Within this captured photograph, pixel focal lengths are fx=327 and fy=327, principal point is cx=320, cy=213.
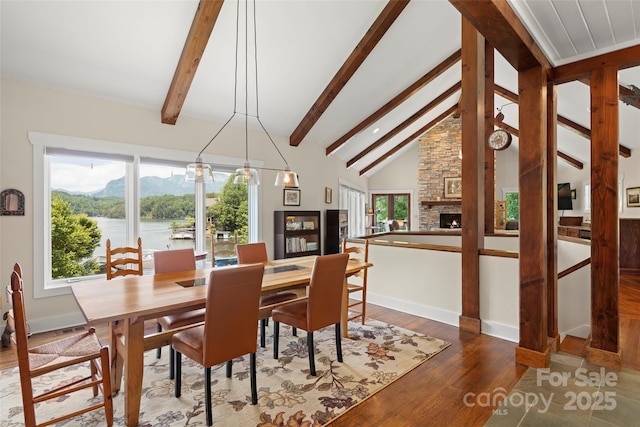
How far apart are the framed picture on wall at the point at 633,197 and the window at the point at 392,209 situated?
5188mm

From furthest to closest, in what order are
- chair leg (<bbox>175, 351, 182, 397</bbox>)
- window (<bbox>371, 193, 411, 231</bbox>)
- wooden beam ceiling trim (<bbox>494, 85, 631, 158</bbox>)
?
window (<bbox>371, 193, 411, 231</bbox>) → wooden beam ceiling trim (<bbox>494, 85, 631, 158</bbox>) → chair leg (<bbox>175, 351, 182, 397</bbox>)

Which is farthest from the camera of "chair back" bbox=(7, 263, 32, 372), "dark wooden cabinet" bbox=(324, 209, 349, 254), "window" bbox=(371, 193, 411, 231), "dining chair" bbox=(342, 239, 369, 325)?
"window" bbox=(371, 193, 411, 231)

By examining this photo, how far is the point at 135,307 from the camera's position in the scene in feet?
6.27

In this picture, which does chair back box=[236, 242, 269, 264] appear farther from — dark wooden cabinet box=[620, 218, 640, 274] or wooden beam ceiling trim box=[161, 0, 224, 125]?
dark wooden cabinet box=[620, 218, 640, 274]

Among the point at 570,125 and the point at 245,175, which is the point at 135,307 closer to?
the point at 245,175

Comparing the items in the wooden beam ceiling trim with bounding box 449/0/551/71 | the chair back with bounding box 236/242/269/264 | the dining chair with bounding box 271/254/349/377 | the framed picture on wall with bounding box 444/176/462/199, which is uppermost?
the wooden beam ceiling trim with bounding box 449/0/551/71

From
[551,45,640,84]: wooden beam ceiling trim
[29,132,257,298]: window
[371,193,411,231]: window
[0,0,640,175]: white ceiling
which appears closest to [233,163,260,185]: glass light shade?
[0,0,640,175]: white ceiling

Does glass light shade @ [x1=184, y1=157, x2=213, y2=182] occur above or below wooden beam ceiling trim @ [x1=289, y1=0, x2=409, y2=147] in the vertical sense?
below

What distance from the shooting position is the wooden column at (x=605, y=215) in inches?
98.5

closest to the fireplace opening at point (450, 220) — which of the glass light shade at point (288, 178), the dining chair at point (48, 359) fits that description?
the glass light shade at point (288, 178)

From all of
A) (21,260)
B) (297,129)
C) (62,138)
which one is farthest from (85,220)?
(297,129)

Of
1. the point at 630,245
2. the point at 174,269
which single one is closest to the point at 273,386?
the point at 174,269

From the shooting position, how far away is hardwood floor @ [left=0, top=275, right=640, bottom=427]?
206cm

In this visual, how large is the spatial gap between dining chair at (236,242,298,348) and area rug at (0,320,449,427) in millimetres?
185
